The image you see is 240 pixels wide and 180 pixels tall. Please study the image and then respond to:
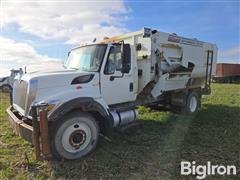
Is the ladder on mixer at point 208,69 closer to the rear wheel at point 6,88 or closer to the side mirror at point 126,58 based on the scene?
the side mirror at point 126,58

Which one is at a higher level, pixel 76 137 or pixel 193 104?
pixel 193 104

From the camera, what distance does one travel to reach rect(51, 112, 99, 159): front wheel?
14.1ft

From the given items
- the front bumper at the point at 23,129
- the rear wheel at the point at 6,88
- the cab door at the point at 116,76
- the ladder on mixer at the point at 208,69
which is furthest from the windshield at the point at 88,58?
Result: the rear wheel at the point at 6,88

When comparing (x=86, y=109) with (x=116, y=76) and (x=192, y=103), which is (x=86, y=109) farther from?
(x=192, y=103)

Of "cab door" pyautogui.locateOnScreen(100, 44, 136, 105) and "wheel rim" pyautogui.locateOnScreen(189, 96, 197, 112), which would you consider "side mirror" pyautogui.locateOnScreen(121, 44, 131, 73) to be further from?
"wheel rim" pyautogui.locateOnScreen(189, 96, 197, 112)

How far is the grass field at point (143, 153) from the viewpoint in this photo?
4023mm

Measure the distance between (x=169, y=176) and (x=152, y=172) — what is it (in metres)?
0.30

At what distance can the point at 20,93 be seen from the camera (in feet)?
16.0

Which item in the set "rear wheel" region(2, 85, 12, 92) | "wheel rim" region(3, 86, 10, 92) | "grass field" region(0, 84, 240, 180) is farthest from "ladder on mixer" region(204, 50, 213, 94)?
"wheel rim" region(3, 86, 10, 92)

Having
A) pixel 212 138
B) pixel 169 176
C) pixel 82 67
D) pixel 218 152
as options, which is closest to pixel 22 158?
pixel 82 67

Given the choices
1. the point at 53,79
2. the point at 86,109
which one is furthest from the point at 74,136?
the point at 53,79

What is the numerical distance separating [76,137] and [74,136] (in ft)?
0.17

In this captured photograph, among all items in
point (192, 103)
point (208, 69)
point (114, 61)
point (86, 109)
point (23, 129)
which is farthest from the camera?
point (208, 69)

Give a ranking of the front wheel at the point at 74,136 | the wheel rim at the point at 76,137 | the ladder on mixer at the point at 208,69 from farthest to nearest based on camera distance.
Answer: the ladder on mixer at the point at 208,69
the wheel rim at the point at 76,137
the front wheel at the point at 74,136
